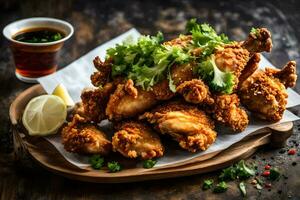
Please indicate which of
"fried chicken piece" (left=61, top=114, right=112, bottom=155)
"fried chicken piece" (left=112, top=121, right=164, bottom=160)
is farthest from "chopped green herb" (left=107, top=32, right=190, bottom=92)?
"fried chicken piece" (left=61, top=114, right=112, bottom=155)

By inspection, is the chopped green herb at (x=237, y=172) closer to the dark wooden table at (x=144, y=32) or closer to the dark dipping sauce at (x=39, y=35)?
the dark wooden table at (x=144, y=32)

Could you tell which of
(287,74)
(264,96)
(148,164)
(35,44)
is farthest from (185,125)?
(35,44)

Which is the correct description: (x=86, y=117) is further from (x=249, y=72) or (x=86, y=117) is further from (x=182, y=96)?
(x=249, y=72)

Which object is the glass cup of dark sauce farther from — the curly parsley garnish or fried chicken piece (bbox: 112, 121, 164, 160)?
fried chicken piece (bbox: 112, 121, 164, 160)

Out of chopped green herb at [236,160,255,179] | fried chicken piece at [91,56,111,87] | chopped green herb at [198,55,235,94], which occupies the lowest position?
chopped green herb at [236,160,255,179]

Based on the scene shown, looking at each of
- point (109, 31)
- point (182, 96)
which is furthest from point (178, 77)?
point (109, 31)

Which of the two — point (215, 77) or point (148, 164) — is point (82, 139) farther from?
point (215, 77)

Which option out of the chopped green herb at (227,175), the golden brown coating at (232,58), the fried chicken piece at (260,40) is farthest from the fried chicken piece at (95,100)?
the fried chicken piece at (260,40)
